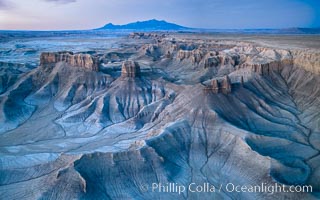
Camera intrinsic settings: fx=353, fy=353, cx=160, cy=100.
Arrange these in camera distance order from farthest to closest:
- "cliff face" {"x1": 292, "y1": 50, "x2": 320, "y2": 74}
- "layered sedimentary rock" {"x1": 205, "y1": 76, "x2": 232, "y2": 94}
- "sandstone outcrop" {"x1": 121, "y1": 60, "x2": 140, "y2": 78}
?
"sandstone outcrop" {"x1": 121, "y1": 60, "x2": 140, "y2": 78} < "cliff face" {"x1": 292, "y1": 50, "x2": 320, "y2": 74} < "layered sedimentary rock" {"x1": 205, "y1": 76, "x2": 232, "y2": 94}

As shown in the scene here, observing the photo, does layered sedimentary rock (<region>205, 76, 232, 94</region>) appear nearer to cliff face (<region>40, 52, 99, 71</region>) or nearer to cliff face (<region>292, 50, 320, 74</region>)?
cliff face (<region>292, 50, 320, 74</region>)

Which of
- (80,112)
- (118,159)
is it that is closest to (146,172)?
(118,159)

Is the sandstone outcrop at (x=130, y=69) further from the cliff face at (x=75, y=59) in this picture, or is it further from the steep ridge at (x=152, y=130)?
the cliff face at (x=75, y=59)

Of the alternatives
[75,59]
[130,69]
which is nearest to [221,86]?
[130,69]

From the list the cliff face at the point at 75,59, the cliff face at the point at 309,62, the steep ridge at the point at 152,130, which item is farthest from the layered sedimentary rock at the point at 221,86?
the cliff face at the point at 75,59

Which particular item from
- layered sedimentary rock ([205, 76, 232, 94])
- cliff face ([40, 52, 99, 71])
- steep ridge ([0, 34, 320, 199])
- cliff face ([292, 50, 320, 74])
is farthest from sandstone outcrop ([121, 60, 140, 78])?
cliff face ([292, 50, 320, 74])

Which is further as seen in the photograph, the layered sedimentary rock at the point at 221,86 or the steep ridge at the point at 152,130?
the layered sedimentary rock at the point at 221,86

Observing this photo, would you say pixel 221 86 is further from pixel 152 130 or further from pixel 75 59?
pixel 75 59

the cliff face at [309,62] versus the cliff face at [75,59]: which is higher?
the cliff face at [309,62]
